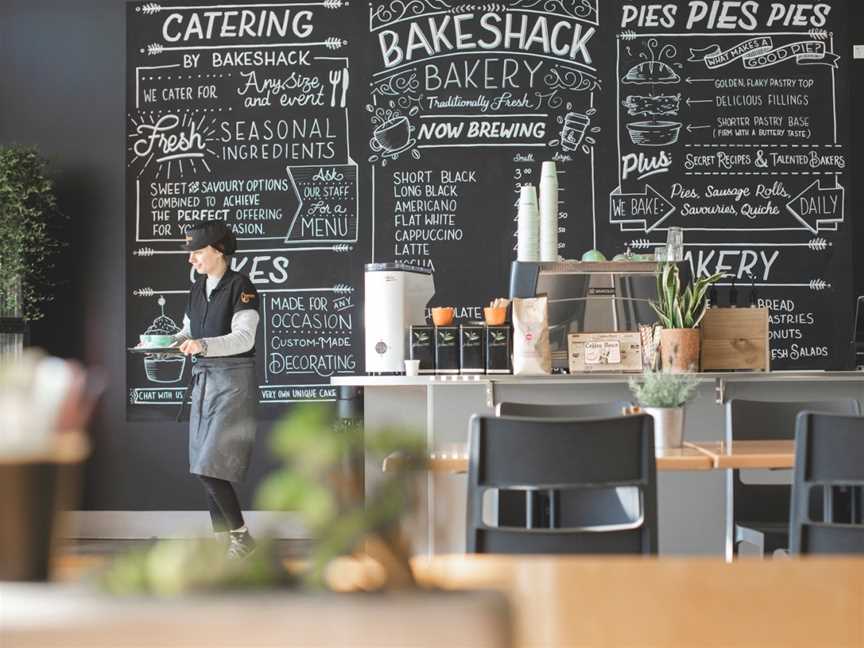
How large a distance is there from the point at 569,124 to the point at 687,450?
3.46 m

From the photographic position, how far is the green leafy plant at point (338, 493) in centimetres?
58

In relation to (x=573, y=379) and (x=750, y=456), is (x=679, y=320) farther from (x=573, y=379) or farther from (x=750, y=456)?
(x=750, y=456)

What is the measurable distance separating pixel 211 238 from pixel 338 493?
437 centimetres

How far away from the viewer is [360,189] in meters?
5.93

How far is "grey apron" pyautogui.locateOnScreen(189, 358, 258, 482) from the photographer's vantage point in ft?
15.4

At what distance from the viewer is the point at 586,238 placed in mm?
5828

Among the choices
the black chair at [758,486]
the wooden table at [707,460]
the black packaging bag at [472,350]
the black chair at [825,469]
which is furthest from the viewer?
the black packaging bag at [472,350]

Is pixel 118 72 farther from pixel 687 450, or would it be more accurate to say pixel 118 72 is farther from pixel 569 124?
pixel 687 450

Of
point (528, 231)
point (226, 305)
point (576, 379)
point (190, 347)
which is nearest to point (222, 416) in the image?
point (190, 347)

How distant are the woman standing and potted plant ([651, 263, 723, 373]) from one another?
1925 mm

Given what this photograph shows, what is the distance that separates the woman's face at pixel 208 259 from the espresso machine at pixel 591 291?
4.94 ft

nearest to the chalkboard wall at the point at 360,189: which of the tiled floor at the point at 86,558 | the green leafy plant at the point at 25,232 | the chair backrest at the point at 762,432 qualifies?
the green leafy plant at the point at 25,232

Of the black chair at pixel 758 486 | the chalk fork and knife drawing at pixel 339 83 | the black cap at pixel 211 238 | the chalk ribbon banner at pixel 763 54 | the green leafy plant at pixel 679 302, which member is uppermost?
the chalk ribbon banner at pixel 763 54

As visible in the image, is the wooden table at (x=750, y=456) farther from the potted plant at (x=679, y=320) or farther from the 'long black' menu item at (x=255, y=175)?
Result: the 'long black' menu item at (x=255, y=175)
